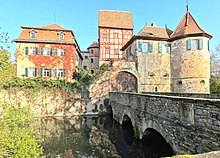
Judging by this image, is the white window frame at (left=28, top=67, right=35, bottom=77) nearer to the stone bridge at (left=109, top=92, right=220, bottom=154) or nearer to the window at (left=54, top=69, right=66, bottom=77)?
the window at (left=54, top=69, right=66, bottom=77)

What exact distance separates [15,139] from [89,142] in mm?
6069

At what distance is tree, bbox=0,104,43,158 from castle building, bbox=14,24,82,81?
49.5 feet

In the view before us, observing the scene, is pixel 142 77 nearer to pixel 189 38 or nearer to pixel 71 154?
pixel 189 38

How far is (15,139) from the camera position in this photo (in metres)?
4.26

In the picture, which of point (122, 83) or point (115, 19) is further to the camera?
point (115, 19)

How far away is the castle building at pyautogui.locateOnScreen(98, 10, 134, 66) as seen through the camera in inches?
1077

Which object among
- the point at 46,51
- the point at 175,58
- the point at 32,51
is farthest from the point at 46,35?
the point at 175,58

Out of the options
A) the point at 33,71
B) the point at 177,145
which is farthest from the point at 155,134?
the point at 33,71

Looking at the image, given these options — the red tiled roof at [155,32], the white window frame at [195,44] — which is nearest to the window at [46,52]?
the red tiled roof at [155,32]

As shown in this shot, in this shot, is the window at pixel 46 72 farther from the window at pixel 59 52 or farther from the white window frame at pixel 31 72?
the window at pixel 59 52

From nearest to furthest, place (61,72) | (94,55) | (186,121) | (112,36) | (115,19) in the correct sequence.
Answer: (186,121) < (61,72) < (112,36) < (115,19) < (94,55)

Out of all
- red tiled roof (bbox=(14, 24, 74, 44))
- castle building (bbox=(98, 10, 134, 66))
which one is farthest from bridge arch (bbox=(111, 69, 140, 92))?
red tiled roof (bbox=(14, 24, 74, 44))

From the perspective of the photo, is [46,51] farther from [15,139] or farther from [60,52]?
[15,139]

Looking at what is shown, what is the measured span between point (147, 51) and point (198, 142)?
51.0 ft
